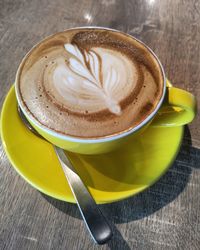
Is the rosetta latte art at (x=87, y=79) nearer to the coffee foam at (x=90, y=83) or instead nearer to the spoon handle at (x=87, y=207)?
the coffee foam at (x=90, y=83)

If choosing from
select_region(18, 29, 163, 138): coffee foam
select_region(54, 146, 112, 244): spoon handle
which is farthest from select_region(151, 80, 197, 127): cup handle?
select_region(54, 146, 112, 244): spoon handle

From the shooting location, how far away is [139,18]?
1078mm

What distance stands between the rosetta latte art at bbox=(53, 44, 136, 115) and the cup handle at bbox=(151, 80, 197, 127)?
10cm

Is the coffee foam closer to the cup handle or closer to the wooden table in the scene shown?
the cup handle

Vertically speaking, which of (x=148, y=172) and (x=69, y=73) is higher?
(x=69, y=73)

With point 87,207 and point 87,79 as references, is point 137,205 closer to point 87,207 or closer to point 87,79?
point 87,207

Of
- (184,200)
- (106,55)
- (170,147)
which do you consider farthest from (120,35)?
(184,200)

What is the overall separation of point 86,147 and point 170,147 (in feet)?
0.72

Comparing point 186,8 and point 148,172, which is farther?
point 186,8

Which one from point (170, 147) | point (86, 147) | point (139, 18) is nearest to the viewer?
point (86, 147)

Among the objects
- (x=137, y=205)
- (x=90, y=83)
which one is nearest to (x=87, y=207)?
(x=137, y=205)

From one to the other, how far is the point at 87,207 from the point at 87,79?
0.27 meters

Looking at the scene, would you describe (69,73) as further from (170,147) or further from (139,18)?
(139,18)

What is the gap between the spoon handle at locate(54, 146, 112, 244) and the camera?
0.57m
